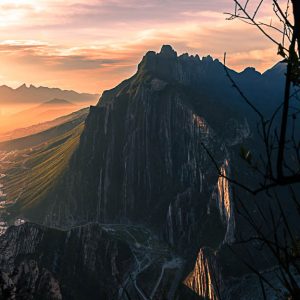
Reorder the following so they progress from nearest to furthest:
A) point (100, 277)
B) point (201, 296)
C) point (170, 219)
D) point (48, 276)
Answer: point (48, 276) < point (201, 296) < point (100, 277) < point (170, 219)

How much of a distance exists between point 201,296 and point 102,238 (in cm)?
4595

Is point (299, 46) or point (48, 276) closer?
point (299, 46)

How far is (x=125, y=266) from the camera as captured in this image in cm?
15838

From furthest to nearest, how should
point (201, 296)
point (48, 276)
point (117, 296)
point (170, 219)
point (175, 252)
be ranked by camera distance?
point (170, 219) < point (175, 252) < point (117, 296) < point (201, 296) < point (48, 276)

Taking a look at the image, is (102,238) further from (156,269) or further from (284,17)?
(284,17)

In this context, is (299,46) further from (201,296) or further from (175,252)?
(175,252)

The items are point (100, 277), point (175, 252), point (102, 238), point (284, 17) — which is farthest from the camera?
point (175, 252)

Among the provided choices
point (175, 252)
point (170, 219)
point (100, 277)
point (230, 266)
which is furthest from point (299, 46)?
point (170, 219)


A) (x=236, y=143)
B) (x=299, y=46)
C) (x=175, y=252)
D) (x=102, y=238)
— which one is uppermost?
(x=299, y=46)

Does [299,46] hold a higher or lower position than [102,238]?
higher

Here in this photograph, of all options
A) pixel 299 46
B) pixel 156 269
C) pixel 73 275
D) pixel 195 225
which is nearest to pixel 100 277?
pixel 73 275

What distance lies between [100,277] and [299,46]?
15258 cm

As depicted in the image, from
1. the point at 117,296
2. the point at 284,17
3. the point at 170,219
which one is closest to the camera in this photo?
the point at 284,17

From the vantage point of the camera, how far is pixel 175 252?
181 metres
